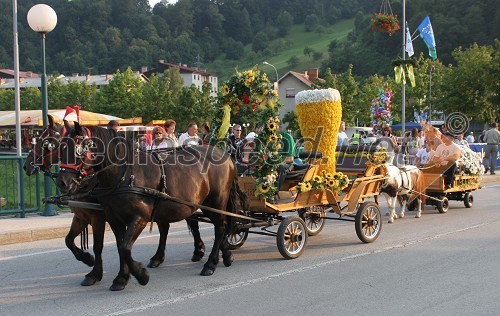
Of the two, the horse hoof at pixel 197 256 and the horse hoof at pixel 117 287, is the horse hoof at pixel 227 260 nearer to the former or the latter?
the horse hoof at pixel 197 256

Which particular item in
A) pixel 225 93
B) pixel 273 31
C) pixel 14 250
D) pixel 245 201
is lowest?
pixel 14 250

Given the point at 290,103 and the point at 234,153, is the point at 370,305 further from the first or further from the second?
the point at 290,103

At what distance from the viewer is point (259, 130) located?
8.16 meters

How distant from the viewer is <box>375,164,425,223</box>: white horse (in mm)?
11375

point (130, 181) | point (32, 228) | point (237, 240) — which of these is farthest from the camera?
point (32, 228)

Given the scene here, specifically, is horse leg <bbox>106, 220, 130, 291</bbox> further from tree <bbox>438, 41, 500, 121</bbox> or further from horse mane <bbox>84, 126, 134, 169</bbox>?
tree <bbox>438, 41, 500, 121</bbox>

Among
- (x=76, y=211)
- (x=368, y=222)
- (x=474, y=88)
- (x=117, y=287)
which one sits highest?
(x=474, y=88)

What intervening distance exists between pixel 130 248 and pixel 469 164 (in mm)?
9716

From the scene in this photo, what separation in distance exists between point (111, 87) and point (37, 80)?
5543 cm

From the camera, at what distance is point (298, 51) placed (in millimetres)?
161125

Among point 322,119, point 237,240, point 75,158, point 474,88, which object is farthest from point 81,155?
point 474,88

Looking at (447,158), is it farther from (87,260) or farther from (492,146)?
(492,146)

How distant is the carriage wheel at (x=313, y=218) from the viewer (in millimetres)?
8891

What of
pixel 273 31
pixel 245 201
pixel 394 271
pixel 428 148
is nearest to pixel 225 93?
pixel 245 201
